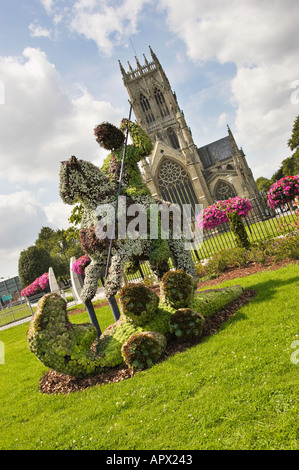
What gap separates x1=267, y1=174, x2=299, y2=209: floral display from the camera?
408 inches

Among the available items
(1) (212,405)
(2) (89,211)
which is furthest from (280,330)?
(2) (89,211)

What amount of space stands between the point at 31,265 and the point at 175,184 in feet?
77.7

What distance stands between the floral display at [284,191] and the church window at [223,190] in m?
29.2

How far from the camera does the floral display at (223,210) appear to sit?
35.5ft

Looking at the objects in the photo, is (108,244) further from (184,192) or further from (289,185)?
(184,192)

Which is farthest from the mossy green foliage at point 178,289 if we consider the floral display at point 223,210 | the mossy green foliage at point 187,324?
the floral display at point 223,210

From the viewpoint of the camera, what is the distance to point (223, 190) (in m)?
39.6

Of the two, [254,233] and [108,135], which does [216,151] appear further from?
[108,135]

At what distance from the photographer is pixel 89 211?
17.6ft

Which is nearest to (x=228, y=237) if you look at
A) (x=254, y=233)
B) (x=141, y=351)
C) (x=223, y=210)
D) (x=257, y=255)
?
(x=254, y=233)

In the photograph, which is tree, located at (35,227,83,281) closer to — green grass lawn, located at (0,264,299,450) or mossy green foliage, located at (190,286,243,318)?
mossy green foliage, located at (190,286,243,318)

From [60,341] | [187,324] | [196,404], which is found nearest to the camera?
[196,404]
